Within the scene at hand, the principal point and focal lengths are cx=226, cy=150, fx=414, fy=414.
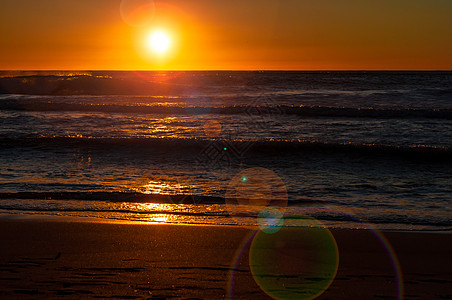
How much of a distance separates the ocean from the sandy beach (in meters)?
0.75

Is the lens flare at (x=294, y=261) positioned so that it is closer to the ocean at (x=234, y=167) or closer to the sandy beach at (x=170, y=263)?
the sandy beach at (x=170, y=263)

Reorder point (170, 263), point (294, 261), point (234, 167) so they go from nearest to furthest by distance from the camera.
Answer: point (170, 263)
point (294, 261)
point (234, 167)

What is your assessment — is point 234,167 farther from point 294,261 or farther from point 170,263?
point 170,263

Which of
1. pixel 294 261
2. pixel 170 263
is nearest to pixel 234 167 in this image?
pixel 294 261

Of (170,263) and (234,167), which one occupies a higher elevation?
(234,167)

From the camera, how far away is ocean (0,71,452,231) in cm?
649

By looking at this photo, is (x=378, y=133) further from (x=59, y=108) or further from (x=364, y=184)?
(x=59, y=108)

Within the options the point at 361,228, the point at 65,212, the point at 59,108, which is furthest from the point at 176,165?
the point at 59,108

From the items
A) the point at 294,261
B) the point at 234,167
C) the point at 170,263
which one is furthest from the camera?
the point at 234,167

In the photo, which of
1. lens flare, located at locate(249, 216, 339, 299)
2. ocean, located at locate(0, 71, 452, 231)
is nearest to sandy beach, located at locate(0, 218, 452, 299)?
lens flare, located at locate(249, 216, 339, 299)

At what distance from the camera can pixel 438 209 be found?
6637 millimetres

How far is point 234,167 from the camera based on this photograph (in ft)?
34.4

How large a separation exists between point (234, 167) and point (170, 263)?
639 centimetres

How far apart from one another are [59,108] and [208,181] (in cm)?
1933
